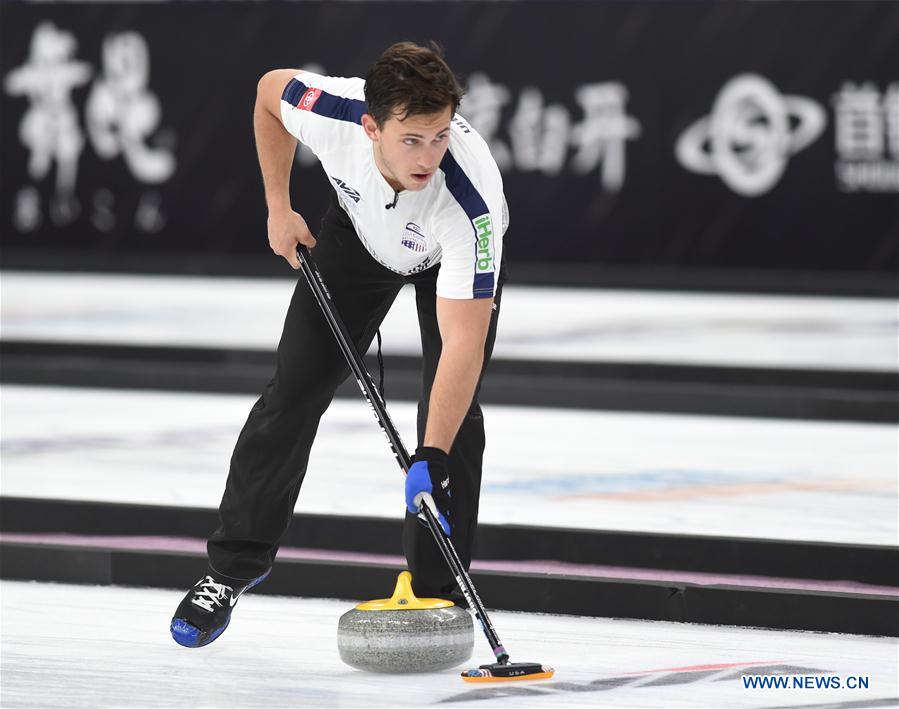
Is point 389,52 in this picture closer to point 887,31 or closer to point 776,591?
point 776,591

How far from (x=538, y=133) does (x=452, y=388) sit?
5.67 metres

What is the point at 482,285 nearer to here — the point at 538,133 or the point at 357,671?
the point at 357,671

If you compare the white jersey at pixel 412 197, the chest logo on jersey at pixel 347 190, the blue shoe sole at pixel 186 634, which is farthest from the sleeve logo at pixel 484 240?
the blue shoe sole at pixel 186 634

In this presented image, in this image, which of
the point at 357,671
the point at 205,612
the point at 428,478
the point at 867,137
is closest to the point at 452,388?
the point at 428,478

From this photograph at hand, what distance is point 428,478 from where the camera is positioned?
2.28 m

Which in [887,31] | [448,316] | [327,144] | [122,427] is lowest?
[122,427]

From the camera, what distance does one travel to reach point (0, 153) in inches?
343

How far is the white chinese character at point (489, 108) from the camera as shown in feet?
25.9

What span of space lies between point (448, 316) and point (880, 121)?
5555 mm

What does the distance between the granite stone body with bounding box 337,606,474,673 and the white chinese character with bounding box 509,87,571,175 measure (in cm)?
558

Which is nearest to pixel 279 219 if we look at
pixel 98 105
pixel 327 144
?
pixel 327 144

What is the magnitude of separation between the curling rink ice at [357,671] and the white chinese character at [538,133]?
517 centimetres

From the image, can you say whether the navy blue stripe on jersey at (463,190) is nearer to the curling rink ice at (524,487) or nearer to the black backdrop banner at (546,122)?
the curling rink ice at (524,487)

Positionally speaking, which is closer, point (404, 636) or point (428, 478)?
point (428, 478)
